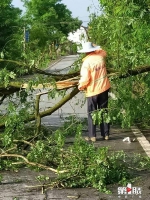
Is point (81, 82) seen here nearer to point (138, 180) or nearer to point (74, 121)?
point (74, 121)

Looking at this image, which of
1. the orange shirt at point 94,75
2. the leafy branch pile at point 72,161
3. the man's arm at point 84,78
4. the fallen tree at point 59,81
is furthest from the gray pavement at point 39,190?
the orange shirt at point 94,75

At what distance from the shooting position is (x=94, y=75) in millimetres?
9383

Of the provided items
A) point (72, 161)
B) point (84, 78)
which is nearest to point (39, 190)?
point (72, 161)

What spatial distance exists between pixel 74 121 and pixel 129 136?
1110 millimetres

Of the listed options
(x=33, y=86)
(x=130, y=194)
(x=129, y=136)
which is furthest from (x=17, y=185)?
(x=129, y=136)

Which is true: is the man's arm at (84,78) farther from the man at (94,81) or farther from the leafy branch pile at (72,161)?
the leafy branch pile at (72,161)

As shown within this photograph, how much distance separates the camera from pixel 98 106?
967cm

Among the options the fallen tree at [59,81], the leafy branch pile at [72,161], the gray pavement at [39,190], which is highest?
the fallen tree at [59,81]

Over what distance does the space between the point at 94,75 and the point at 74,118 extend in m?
0.94

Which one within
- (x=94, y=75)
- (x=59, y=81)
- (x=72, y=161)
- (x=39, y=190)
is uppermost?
(x=94, y=75)

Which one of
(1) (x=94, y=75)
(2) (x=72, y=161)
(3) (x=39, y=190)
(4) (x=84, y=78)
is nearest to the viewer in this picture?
(3) (x=39, y=190)

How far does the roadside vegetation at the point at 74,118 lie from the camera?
255 inches

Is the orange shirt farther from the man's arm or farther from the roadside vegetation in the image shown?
the roadside vegetation

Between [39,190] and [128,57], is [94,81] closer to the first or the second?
[128,57]
